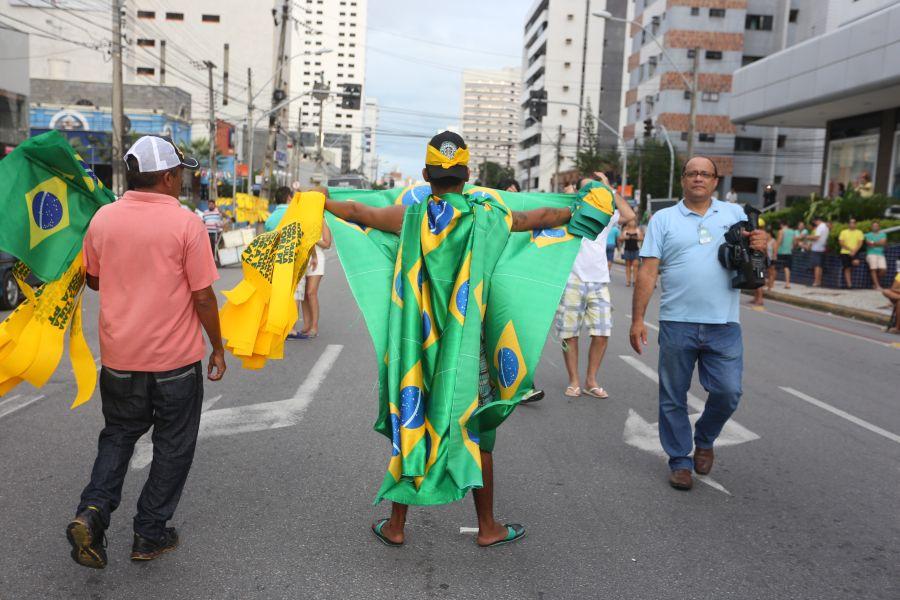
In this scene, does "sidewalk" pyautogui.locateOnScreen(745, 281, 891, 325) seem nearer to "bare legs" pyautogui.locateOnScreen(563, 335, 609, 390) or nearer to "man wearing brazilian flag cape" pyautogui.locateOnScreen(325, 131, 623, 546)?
"bare legs" pyautogui.locateOnScreen(563, 335, 609, 390)

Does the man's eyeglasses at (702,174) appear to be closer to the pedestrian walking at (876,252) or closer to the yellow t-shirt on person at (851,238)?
the pedestrian walking at (876,252)

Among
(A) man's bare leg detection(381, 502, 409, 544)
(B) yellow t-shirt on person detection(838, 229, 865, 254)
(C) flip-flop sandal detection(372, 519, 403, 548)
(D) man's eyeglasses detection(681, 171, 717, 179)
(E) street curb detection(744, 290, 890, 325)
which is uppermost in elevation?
(D) man's eyeglasses detection(681, 171, 717, 179)

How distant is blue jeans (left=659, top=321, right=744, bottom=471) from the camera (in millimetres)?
5020

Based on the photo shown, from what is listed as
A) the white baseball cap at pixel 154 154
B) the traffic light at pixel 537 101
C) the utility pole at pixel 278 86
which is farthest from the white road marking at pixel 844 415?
the utility pole at pixel 278 86

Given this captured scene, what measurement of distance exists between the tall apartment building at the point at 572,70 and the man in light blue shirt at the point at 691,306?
319 ft

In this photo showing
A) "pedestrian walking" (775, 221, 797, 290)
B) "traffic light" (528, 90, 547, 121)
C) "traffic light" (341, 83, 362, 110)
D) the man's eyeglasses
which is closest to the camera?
the man's eyeglasses

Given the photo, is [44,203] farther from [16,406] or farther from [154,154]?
[16,406]

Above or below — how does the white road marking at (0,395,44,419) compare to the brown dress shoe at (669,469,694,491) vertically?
below

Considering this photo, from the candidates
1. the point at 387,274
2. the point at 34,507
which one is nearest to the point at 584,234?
the point at 387,274

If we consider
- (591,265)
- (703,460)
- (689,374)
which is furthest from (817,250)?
(689,374)

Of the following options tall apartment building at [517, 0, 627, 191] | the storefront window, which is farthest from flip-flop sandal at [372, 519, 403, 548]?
tall apartment building at [517, 0, 627, 191]

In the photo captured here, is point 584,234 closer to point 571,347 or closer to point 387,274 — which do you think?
point 387,274

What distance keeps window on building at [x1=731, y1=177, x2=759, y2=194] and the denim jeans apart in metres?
62.9

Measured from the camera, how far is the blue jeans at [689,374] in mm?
5020
